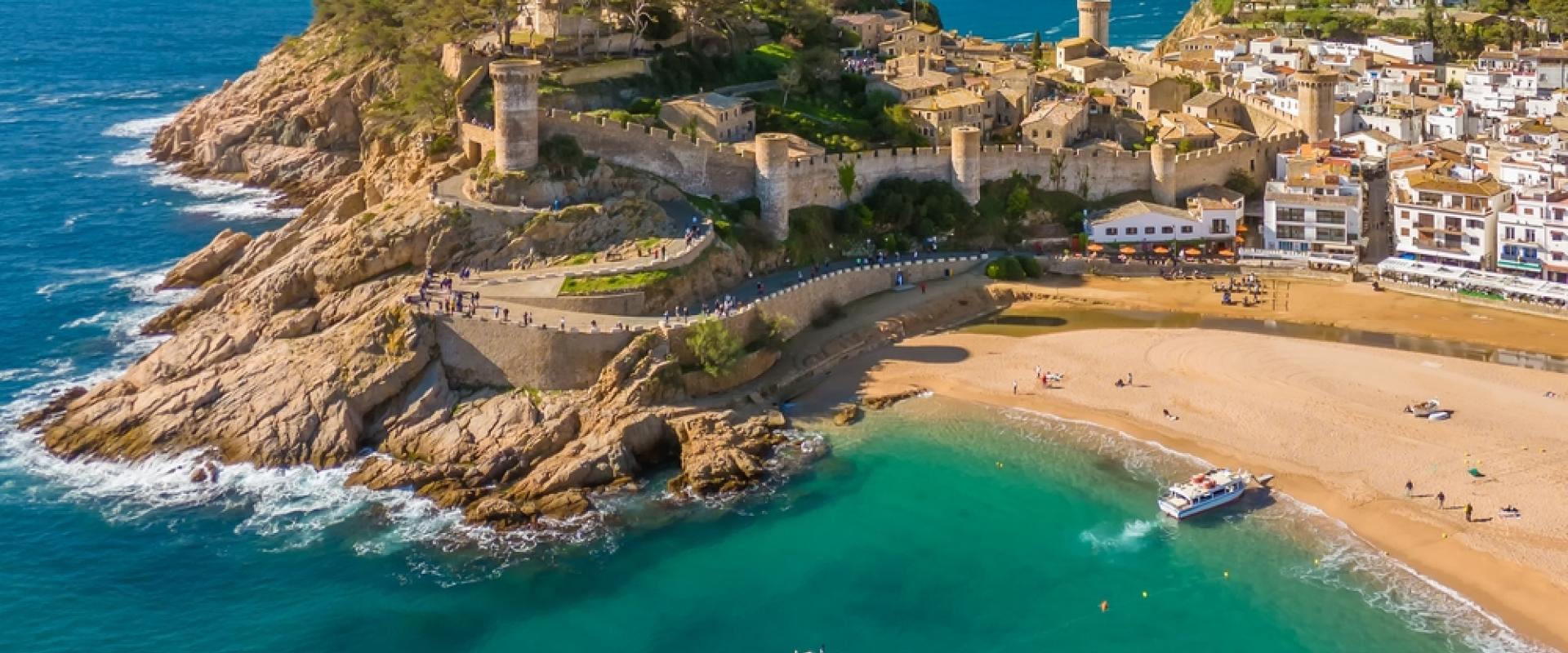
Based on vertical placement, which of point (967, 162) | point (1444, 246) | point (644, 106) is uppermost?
point (644, 106)

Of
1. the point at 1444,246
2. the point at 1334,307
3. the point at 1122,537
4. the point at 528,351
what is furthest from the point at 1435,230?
the point at 528,351

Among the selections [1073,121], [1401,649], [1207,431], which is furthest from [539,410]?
[1073,121]

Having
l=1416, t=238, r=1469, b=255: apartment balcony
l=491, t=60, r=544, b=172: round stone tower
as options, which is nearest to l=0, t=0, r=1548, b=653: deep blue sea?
l=491, t=60, r=544, b=172: round stone tower

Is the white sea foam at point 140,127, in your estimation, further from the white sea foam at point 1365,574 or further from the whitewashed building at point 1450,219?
the white sea foam at point 1365,574

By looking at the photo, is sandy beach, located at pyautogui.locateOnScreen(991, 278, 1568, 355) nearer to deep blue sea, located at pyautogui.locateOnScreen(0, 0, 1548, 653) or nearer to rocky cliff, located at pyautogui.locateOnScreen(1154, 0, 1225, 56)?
deep blue sea, located at pyautogui.locateOnScreen(0, 0, 1548, 653)

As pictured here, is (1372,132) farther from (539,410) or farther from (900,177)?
(539,410)

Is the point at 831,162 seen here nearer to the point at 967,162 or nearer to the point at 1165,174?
the point at 967,162
